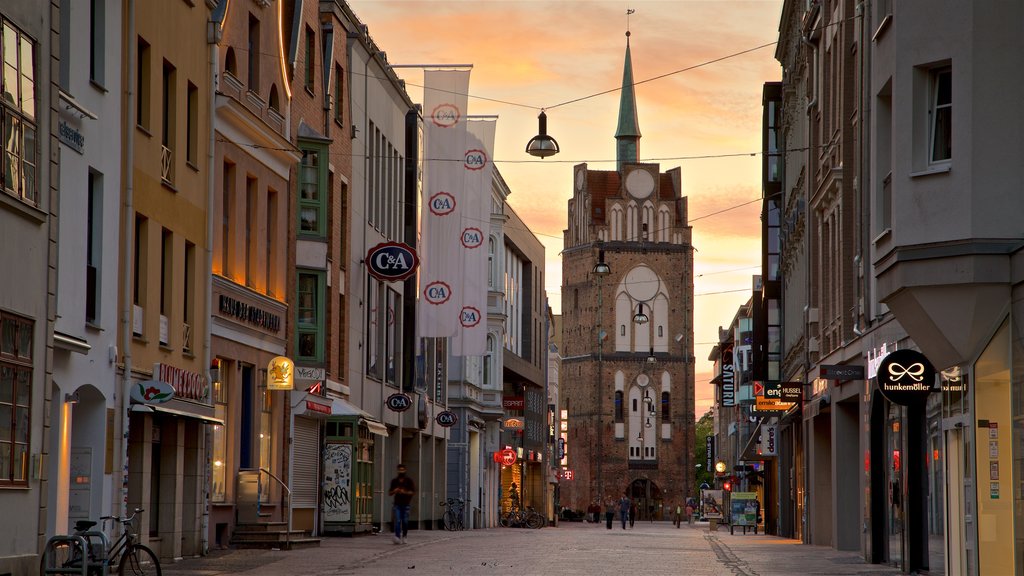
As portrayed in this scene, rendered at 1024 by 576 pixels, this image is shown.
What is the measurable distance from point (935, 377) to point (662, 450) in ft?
384

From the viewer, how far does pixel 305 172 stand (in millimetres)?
35375

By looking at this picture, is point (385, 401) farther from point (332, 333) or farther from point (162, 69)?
point (162, 69)

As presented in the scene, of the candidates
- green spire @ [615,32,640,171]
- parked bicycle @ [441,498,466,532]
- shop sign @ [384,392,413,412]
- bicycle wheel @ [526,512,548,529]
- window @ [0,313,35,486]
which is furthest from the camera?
green spire @ [615,32,640,171]

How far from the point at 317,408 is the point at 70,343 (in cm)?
1482

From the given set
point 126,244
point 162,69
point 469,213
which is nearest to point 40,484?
point 126,244

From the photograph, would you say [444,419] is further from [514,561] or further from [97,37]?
[97,37]

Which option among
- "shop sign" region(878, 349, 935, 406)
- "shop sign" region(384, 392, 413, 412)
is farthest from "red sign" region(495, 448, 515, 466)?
"shop sign" region(878, 349, 935, 406)

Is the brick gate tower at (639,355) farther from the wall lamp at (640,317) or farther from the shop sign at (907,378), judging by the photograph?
the shop sign at (907,378)

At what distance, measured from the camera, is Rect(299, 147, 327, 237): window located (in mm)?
35125

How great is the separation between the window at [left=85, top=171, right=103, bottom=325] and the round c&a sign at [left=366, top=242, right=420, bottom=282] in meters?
18.2

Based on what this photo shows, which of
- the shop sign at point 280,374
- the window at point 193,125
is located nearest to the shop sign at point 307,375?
Answer: the shop sign at point 280,374

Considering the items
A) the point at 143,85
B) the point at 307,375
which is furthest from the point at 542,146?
the point at 143,85

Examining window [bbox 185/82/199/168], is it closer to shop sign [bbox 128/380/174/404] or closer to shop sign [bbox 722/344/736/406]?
shop sign [bbox 128/380/174/404]

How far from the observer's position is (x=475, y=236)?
4497cm
